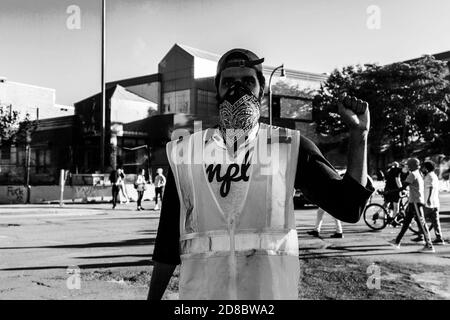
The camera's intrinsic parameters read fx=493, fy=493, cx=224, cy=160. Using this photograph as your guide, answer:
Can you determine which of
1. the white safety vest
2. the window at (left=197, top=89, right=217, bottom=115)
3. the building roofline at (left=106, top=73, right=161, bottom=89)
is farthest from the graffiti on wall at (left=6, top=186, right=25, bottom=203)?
the white safety vest

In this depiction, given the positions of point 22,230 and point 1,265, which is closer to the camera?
point 1,265

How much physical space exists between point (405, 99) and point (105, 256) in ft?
125

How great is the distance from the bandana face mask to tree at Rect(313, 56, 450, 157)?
39.5 metres

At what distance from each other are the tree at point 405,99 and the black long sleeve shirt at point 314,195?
130ft

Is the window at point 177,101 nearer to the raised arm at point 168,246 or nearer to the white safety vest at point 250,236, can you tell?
the raised arm at point 168,246

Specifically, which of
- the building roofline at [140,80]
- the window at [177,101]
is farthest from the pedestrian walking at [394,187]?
the building roofline at [140,80]

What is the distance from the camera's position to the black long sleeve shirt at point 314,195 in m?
1.71

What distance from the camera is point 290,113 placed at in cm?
4831
